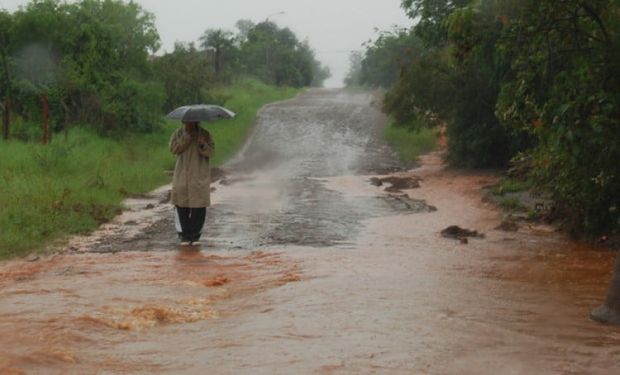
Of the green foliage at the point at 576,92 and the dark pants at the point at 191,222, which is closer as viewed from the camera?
the green foliage at the point at 576,92

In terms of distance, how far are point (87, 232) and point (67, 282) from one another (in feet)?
11.8

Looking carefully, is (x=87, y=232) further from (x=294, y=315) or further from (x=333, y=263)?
(x=294, y=315)

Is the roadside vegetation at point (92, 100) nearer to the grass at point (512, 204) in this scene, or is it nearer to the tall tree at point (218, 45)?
the grass at point (512, 204)

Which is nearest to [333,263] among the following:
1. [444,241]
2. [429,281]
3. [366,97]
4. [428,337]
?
[429,281]

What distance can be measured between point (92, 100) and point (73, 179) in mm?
11220

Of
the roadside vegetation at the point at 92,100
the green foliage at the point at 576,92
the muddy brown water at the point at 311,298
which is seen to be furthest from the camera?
the roadside vegetation at the point at 92,100

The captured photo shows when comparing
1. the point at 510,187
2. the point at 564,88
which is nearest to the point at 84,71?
the point at 510,187

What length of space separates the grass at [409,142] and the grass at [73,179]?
5700 mm

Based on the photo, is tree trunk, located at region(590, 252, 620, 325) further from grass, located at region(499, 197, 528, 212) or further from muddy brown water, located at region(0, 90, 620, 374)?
grass, located at region(499, 197, 528, 212)

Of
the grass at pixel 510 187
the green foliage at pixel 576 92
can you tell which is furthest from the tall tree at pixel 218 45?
the green foliage at pixel 576 92

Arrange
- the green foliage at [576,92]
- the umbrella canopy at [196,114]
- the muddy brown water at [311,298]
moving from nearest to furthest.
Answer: the muddy brown water at [311,298], the green foliage at [576,92], the umbrella canopy at [196,114]

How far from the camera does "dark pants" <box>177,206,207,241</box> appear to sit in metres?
12.0

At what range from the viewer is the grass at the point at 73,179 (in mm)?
12258

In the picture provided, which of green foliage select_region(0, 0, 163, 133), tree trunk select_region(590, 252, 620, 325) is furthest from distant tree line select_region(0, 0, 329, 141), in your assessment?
tree trunk select_region(590, 252, 620, 325)
